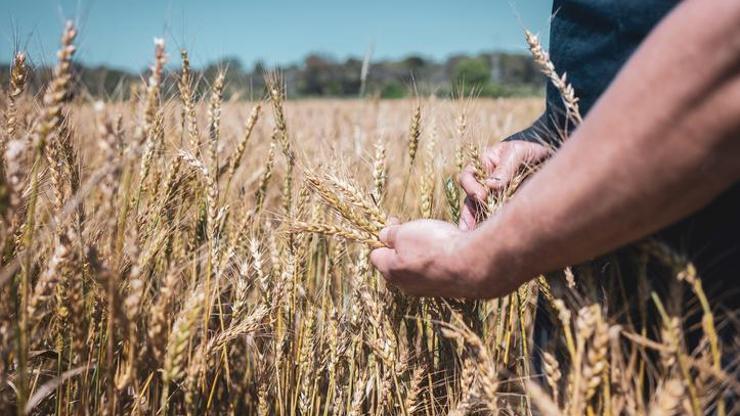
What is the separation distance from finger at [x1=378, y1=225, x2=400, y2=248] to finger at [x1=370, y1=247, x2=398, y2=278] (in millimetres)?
13

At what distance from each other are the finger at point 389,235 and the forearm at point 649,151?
0.27 m

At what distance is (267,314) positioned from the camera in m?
1.12

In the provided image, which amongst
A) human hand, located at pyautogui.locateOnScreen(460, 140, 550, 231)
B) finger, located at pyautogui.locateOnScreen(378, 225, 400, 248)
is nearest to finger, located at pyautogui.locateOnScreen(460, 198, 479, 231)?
human hand, located at pyautogui.locateOnScreen(460, 140, 550, 231)

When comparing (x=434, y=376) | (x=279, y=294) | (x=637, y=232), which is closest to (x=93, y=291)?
(x=279, y=294)

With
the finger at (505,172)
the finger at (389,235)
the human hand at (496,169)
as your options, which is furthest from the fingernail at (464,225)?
the finger at (389,235)

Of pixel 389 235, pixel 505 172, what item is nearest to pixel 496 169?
pixel 505 172

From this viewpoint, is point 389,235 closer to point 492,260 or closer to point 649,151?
point 492,260

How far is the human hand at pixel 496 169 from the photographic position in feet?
3.38

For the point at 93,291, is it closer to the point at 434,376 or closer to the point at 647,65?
the point at 434,376

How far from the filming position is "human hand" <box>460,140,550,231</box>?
3.38 ft

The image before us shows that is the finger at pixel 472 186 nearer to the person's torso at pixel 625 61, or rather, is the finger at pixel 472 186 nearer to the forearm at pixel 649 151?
the person's torso at pixel 625 61

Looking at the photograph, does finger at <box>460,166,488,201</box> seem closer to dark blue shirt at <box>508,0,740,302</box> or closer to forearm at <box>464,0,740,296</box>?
dark blue shirt at <box>508,0,740,302</box>

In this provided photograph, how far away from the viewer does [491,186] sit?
1.00m

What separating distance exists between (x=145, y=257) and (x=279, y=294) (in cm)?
28
